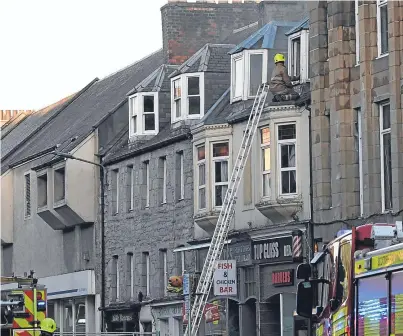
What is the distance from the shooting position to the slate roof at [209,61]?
44.0 m

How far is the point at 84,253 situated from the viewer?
169ft

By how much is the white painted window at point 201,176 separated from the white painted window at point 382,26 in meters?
9.29

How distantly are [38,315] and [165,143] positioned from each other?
16.6 metres

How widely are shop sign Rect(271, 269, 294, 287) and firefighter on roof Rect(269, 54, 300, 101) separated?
4.52 metres

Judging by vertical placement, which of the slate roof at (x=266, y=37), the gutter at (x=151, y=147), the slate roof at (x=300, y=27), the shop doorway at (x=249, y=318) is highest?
the slate roof at (x=266, y=37)

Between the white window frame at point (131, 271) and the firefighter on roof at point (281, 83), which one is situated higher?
the firefighter on roof at point (281, 83)

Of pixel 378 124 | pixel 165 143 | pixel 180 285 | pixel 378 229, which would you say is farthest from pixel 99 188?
pixel 378 229

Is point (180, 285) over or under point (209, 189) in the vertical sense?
under

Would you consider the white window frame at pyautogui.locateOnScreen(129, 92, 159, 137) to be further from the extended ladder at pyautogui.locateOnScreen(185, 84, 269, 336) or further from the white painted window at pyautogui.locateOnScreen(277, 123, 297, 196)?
the white painted window at pyautogui.locateOnScreen(277, 123, 297, 196)

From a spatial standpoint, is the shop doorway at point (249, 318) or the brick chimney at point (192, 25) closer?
the shop doorway at point (249, 318)

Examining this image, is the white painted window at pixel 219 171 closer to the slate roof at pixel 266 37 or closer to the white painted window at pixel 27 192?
the slate roof at pixel 266 37

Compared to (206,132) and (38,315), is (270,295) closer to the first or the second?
(206,132)

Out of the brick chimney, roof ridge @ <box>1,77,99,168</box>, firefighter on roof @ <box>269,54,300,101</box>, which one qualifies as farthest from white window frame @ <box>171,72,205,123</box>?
roof ridge @ <box>1,77,99,168</box>

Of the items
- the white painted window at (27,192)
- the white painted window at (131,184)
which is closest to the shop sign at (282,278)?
the white painted window at (131,184)
